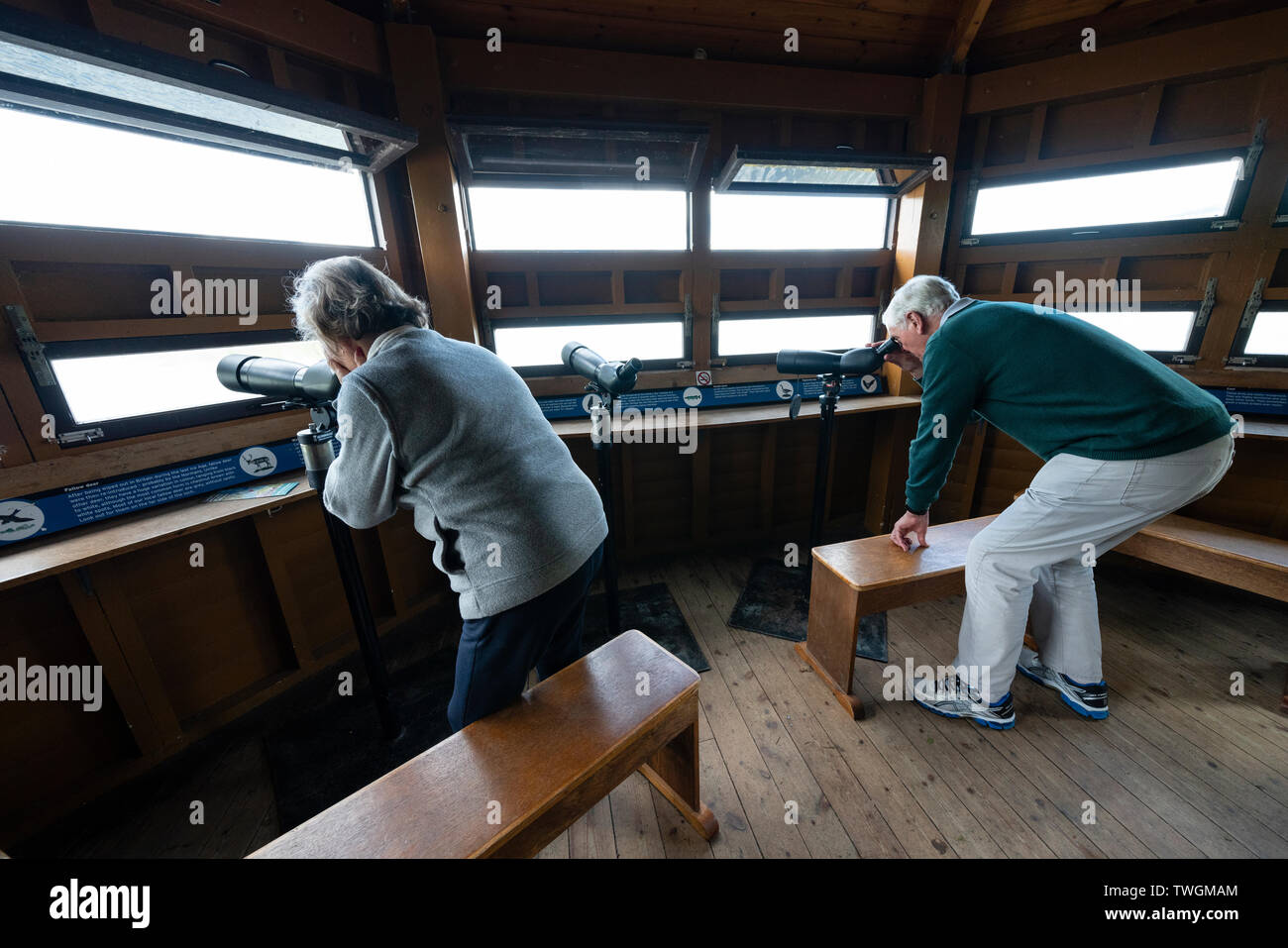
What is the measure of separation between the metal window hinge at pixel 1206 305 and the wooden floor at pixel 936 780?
1963 millimetres

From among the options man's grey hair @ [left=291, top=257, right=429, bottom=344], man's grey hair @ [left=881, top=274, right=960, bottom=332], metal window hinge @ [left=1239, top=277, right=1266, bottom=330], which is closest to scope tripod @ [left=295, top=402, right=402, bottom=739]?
man's grey hair @ [left=291, top=257, right=429, bottom=344]

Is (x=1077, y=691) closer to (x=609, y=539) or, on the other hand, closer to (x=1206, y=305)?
(x=609, y=539)

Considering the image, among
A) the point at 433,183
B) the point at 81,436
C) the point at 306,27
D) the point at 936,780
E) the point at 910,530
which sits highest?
the point at 306,27

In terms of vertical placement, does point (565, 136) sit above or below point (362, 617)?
above

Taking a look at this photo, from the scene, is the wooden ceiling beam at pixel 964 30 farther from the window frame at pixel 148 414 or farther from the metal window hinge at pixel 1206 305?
the window frame at pixel 148 414

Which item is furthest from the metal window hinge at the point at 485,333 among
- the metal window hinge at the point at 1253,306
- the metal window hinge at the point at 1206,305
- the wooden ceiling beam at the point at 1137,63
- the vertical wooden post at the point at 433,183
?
the metal window hinge at the point at 1253,306

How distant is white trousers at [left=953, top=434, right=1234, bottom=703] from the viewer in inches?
68.2

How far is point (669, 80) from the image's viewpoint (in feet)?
8.93

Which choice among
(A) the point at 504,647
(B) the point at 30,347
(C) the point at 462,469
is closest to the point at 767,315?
(C) the point at 462,469

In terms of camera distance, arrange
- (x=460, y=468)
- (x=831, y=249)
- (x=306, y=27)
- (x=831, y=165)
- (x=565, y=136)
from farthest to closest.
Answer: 1. (x=831, y=249)
2. (x=831, y=165)
3. (x=565, y=136)
4. (x=306, y=27)
5. (x=460, y=468)

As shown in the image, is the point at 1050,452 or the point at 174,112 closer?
the point at 174,112

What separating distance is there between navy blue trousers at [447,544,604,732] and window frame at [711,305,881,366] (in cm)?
241

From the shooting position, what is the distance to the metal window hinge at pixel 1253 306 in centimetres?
276

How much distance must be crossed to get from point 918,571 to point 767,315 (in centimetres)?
216
